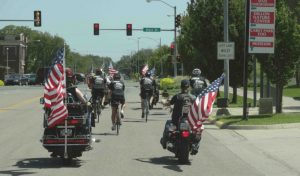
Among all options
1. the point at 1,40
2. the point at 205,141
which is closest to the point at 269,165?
the point at 205,141

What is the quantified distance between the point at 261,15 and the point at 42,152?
11.1 m

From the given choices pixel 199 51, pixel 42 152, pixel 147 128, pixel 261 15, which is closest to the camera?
pixel 42 152

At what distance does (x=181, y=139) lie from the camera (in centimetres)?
1221

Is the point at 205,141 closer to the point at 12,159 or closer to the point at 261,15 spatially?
the point at 12,159

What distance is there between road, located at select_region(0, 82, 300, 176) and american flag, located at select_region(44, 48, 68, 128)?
95 cm

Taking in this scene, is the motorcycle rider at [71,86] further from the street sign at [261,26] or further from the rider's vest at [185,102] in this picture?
the street sign at [261,26]

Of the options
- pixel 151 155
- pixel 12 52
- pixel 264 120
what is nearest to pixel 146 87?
pixel 264 120

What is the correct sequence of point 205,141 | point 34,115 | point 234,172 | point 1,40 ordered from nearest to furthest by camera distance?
point 234,172 → point 205,141 → point 34,115 → point 1,40

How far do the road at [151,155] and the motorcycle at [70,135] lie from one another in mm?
294

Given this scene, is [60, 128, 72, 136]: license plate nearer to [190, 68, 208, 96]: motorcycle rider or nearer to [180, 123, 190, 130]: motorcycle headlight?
[180, 123, 190, 130]: motorcycle headlight

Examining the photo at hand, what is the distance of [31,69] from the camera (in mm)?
166000

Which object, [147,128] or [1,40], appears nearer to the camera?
[147,128]

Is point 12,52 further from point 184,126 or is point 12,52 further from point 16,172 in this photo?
point 16,172

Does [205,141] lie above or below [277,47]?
below
